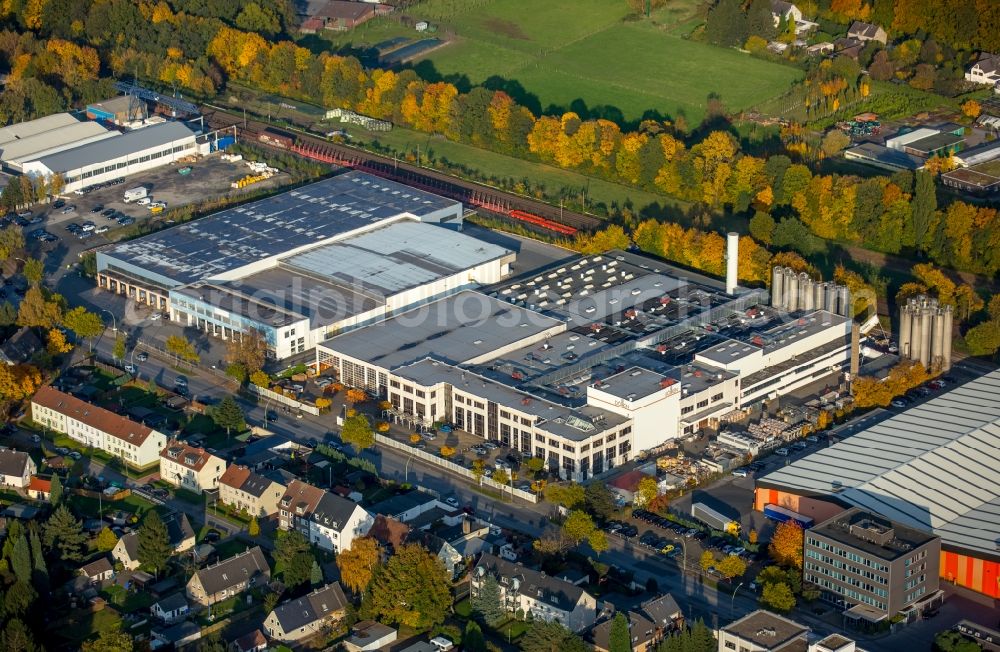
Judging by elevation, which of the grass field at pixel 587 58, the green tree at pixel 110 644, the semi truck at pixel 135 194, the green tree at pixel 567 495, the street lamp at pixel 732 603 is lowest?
the street lamp at pixel 732 603

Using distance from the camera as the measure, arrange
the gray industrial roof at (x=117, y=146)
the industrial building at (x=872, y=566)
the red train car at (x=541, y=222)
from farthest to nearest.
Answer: the gray industrial roof at (x=117, y=146) → the red train car at (x=541, y=222) → the industrial building at (x=872, y=566)

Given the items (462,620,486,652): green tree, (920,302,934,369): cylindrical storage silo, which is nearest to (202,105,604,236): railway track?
(920,302,934,369): cylindrical storage silo

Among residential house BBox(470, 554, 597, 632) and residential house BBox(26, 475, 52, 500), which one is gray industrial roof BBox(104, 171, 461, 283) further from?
residential house BBox(470, 554, 597, 632)

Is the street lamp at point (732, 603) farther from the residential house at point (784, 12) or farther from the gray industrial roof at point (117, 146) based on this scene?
the residential house at point (784, 12)

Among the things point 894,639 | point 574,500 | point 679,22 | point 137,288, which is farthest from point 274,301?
point 679,22

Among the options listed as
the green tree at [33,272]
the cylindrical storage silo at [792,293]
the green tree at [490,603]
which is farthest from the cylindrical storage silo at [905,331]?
the green tree at [33,272]

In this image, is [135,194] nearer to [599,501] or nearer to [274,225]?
[274,225]

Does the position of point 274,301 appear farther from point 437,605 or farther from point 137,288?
point 437,605

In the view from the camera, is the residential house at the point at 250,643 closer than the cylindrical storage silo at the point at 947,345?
Yes
